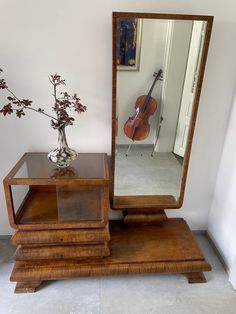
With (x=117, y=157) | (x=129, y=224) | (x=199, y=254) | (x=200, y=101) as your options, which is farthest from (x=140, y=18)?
(x=199, y=254)

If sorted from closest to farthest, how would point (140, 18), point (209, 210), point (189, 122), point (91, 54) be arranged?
point (140, 18) < point (91, 54) < point (189, 122) < point (209, 210)

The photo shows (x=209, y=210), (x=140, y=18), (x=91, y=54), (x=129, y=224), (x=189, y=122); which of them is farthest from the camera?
(x=209, y=210)

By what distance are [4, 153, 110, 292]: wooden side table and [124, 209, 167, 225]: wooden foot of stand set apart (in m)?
0.29

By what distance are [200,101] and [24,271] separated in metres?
1.37

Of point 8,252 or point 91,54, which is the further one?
point 8,252

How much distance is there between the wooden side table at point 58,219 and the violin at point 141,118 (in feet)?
0.83

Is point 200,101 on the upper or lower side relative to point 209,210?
upper

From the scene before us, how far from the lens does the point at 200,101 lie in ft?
4.82

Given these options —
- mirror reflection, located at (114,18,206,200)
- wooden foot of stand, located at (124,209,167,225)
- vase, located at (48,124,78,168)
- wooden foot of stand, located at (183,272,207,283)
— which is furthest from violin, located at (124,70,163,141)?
wooden foot of stand, located at (183,272,207,283)

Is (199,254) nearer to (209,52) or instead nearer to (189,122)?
(189,122)

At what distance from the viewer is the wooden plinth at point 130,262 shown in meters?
1.33

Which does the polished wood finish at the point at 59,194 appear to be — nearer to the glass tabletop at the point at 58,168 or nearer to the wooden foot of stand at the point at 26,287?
the glass tabletop at the point at 58,168

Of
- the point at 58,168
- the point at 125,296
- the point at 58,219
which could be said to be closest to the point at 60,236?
the point at 58,219

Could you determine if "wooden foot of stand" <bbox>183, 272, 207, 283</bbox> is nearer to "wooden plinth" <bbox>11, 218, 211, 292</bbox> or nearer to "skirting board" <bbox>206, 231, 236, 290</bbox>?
"wooden plinth" <bbox>11, 218, 211, 292</bbox>
